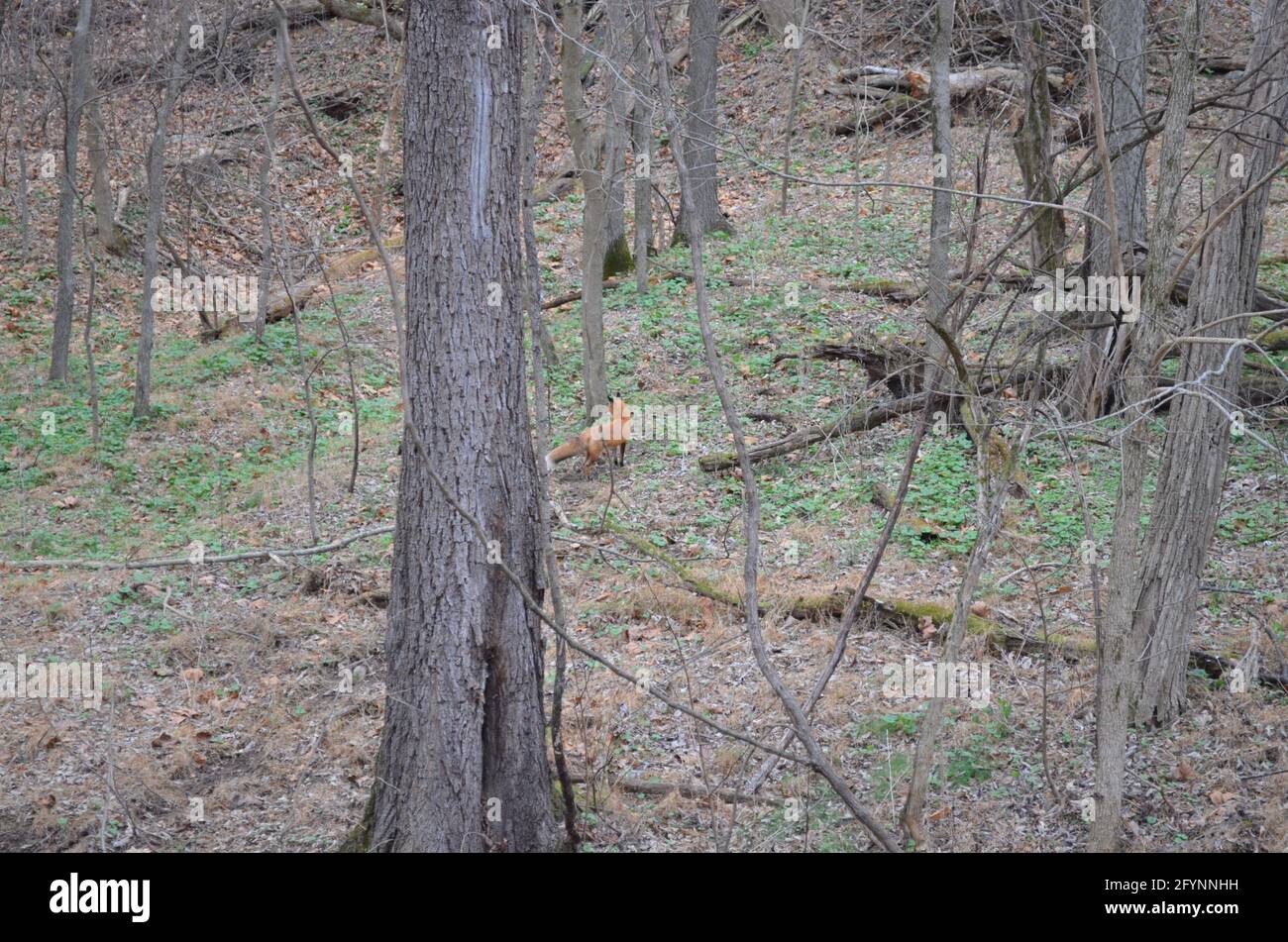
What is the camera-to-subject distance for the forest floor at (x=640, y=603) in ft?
19.0

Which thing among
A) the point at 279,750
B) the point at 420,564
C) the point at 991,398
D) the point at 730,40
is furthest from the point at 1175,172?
the point at 730,40

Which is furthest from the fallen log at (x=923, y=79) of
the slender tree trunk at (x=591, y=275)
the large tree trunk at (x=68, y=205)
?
the large tree trunk at (x=68, y=205)

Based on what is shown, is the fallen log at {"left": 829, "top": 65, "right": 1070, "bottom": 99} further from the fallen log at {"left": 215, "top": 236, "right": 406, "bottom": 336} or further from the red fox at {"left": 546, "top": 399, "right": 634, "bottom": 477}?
the red fox at {"left": 546, "top": 399, "right": 634, "bottom": 477}

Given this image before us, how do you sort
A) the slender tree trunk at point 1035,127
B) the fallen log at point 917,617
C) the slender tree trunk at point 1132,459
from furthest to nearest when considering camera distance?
the slender tree trunk at point 1035,127 < the fallen log at point 917,617 < the slender tree trunk at point 1132,459

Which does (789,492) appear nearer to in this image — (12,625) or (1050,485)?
(1050,485)

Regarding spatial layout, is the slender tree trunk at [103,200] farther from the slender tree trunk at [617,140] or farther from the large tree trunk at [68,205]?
the slender tree trunk at [617,140]

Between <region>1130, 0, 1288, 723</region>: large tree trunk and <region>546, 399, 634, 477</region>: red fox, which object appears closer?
<region>1130, 0, 1288, 723</region>: large tree trunk

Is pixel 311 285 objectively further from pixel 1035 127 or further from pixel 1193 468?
pixel 1193 468

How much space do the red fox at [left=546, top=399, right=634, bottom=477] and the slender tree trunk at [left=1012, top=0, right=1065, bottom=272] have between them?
389 centimetres

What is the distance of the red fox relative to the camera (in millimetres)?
9789

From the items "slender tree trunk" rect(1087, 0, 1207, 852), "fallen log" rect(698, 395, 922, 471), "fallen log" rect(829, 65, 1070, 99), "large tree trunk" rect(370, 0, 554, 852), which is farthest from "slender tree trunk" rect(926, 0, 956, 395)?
"fallen log" rect(829, 65, 1070, 99)

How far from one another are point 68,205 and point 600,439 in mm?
7667

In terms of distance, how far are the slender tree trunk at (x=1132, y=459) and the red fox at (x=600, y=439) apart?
5558 mm
